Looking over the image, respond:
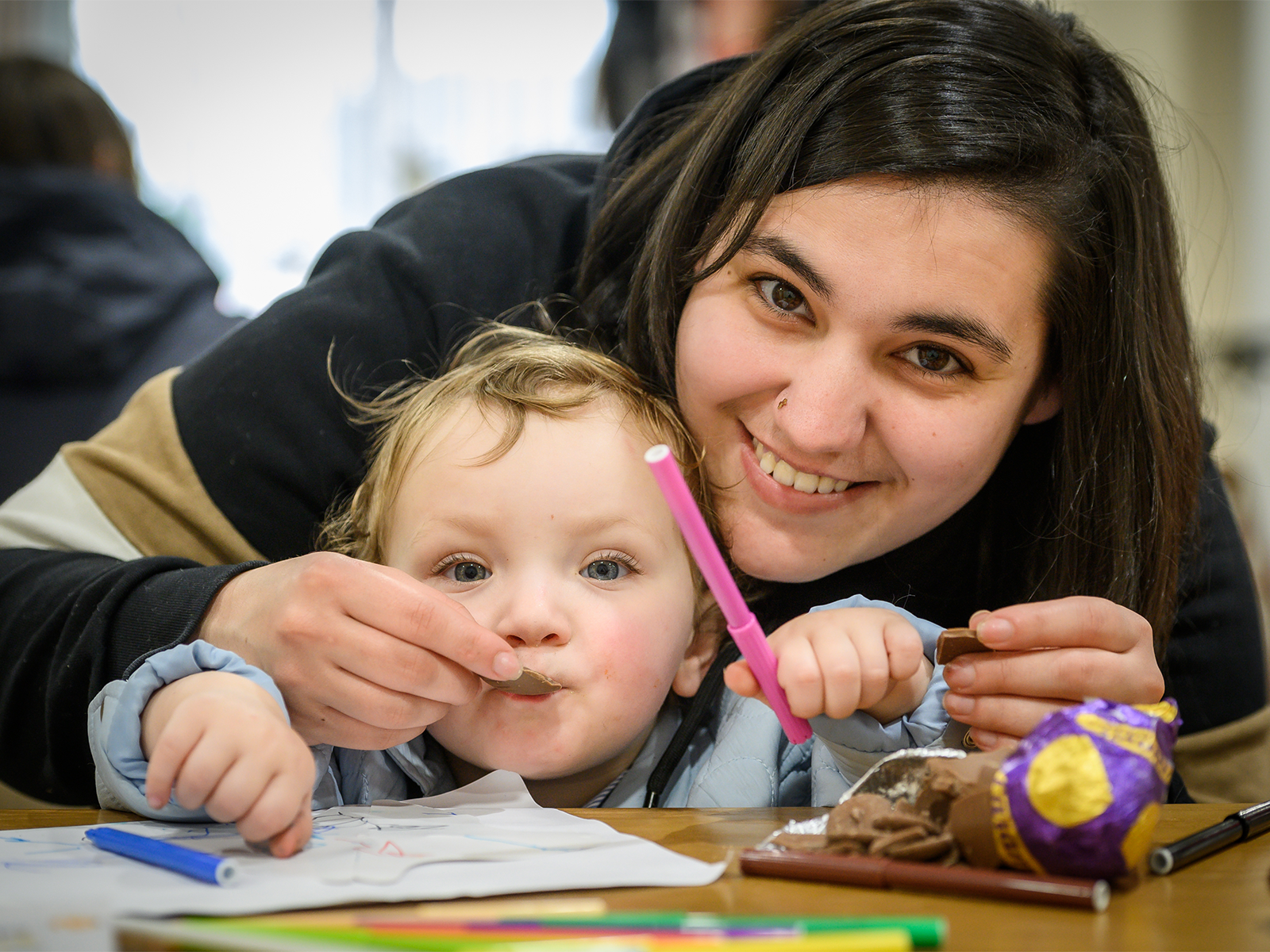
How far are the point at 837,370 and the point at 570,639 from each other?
305 millimetres

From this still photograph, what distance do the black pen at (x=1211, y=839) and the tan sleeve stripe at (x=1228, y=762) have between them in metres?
0.55

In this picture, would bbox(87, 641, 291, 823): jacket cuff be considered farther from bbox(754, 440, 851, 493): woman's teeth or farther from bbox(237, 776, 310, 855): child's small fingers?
bbox(754, 440, 851, 493): woman's teeth

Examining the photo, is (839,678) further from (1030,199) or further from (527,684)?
(1030,199)

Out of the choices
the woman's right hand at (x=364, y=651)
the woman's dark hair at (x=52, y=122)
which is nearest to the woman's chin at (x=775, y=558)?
the woman's right hand at (x=364, y=651)

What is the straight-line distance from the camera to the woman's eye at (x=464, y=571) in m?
→ 0.85

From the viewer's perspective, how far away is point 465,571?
0.86 metres

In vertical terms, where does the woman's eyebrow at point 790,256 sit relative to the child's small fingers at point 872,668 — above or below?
above

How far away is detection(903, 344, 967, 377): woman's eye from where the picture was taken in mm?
925

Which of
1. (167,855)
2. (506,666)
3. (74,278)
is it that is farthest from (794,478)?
(74,278)

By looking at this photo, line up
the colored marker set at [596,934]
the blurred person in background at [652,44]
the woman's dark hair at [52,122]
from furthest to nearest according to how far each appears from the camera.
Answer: the blurred person in background at [652,44] → the woman's dark hair at [52,122] → the colored marker set at [596,934]

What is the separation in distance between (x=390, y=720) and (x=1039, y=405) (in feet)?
2.20

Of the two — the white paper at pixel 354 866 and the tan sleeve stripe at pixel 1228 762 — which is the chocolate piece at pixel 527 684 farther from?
the tan sleeve stripe at pixel 1228 762

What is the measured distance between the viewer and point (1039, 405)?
3.37ft

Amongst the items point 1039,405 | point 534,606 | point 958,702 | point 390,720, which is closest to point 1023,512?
point 1039,405
